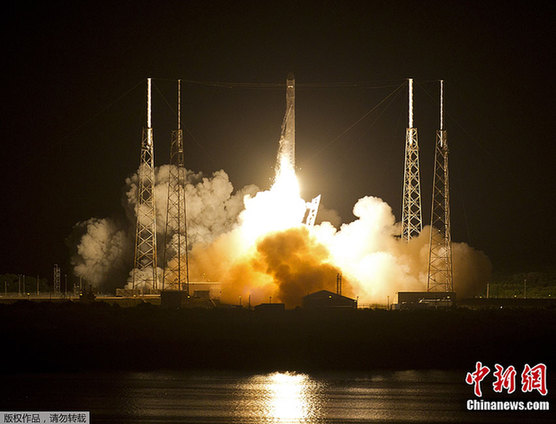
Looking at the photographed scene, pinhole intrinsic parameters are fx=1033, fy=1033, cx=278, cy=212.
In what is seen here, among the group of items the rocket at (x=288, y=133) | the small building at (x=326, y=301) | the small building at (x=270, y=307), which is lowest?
the small building at (x=270, y=307)

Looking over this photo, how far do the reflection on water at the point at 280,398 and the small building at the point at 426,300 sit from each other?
16975mm

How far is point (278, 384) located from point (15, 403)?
32.4ft

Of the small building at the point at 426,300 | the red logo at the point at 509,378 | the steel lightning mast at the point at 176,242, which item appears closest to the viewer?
the red logo at the point at 509,378

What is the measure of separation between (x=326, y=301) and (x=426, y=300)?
6.34m

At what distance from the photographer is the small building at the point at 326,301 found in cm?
5409

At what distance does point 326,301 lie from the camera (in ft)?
178

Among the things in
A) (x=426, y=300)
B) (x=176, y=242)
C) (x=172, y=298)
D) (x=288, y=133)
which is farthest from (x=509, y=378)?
(x=176, y=242)

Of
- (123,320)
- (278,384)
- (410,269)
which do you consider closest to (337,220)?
(410,269)

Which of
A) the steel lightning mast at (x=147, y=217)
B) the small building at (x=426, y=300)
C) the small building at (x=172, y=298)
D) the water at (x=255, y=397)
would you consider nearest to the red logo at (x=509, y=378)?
the water at (x=255, y=397)

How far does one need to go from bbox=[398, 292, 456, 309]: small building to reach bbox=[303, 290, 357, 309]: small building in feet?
13.4

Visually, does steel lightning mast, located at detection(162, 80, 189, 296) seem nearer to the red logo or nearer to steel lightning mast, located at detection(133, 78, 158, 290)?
steel lightning mast, located at detection(133, 78, 158, 290)

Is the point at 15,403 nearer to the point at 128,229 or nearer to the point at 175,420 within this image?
the point at 175,420

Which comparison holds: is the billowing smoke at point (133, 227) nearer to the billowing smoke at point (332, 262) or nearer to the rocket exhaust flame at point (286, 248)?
the rocket exhaust flame at point (286, 248)

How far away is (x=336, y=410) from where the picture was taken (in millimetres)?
34188
